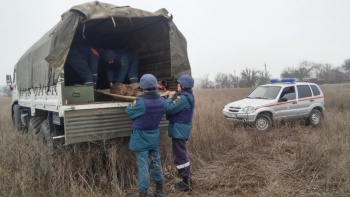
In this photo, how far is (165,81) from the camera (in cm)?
555

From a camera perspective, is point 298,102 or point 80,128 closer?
point 80,128

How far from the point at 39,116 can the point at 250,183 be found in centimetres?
457

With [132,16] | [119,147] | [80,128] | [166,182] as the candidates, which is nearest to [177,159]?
[166,182]

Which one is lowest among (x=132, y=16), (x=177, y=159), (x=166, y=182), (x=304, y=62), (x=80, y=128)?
(x=166, y=182)

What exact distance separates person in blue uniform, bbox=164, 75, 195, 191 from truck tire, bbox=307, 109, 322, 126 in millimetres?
8079

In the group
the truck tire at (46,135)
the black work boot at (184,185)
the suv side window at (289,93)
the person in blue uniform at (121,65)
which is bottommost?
the black work boot at (184,185)

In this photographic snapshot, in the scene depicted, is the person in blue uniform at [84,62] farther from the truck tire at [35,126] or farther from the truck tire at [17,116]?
the truck tire at [17,116]

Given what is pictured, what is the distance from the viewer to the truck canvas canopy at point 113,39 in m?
4.11

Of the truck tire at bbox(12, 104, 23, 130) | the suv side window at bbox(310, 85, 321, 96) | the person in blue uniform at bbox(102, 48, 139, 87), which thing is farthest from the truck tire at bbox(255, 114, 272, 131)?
the truck tire at bbox(12, 104, 23, 130)

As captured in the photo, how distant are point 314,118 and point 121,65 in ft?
28.3

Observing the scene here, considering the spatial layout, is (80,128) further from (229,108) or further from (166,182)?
(229,108)

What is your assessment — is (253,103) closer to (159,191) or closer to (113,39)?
(113,39)

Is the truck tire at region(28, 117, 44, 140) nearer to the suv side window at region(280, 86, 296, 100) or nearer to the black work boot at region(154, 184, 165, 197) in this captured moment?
the black work boot at region(154, 184, 165, 197)

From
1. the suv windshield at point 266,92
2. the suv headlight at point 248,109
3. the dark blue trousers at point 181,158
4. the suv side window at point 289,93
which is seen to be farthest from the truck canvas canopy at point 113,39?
the suv side window at point 289,93
